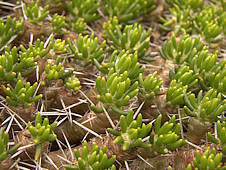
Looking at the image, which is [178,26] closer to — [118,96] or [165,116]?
[165,116]

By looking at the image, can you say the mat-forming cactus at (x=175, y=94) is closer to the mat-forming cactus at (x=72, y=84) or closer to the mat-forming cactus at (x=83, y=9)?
the mat-forming cactus at (x=72, y=84)

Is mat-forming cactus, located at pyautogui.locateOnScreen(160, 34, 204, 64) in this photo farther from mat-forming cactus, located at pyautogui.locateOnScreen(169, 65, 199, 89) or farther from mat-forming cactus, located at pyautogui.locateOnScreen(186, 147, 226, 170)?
mat-forming cactus, located at pyautogui.locateOnScreen(186, 147, 226, 170)

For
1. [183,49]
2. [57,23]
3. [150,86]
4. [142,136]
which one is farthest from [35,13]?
[142,136]

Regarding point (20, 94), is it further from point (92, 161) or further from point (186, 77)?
point (186, 77)

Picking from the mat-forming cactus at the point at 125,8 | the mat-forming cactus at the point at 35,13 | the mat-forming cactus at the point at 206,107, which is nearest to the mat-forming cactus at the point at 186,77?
the mat-forming cactus at the point at 206,107

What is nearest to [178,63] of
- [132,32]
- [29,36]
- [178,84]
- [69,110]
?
[178,84]

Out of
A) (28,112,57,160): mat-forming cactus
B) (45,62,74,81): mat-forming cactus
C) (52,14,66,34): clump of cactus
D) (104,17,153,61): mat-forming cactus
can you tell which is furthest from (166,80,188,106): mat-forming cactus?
(52,14,66,34): clump of cactus
